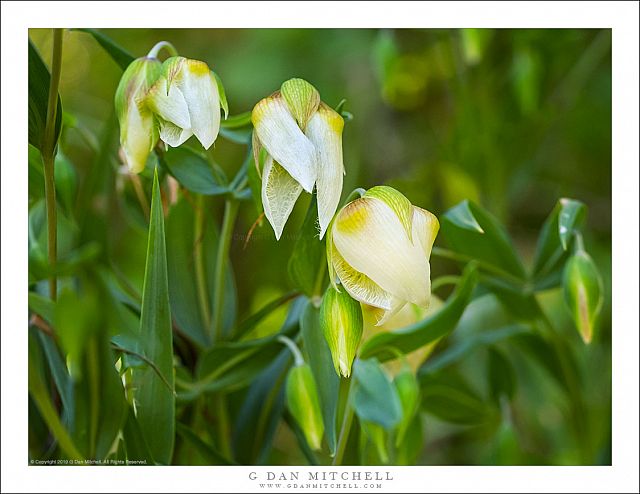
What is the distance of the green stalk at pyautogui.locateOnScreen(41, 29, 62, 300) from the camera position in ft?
1.86

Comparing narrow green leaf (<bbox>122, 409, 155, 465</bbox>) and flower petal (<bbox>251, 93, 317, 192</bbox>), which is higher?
flower petal (<bbox>251, 93, 317, 192</bbox>)

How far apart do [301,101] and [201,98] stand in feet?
0.24

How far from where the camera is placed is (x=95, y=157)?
2.20ft

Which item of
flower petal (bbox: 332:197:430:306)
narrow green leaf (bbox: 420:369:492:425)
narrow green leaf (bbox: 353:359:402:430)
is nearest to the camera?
flower petal (bbox: 332:197:430:306)

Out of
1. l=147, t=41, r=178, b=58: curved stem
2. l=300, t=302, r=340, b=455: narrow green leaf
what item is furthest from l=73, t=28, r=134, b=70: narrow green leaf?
l=300, t=302, r=340, b=455: narrow green leaf

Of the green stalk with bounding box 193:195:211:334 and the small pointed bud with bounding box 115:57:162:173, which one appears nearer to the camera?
the small pointed bud with bounding box 115:57:162:173

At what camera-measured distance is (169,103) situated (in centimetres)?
53

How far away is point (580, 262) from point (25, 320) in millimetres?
482

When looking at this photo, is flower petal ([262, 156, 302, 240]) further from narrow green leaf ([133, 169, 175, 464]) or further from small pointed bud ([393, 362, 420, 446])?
small pointed bud ([393, 362, 420, 446])

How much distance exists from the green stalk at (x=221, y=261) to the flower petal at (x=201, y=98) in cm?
10

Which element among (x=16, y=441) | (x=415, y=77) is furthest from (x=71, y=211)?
(x=415, y=77)

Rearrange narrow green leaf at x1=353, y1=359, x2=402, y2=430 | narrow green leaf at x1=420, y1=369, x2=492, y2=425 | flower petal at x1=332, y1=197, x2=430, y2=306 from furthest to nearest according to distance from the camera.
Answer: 1. narrow green leaf at x1=420, y1=369, x2=492, y2=425
2. narrow green leaf at x1=353, y1=359, x2=402, y2=430
3. flower petal at x1=332, y1=197, x2=430, y2=306

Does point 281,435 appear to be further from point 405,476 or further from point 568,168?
point 568,168

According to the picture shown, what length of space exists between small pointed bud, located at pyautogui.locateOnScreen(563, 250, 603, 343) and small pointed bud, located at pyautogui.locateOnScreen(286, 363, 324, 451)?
0.25 m
